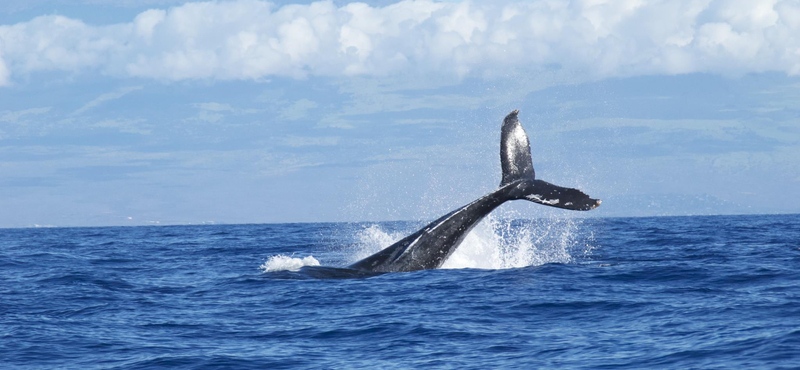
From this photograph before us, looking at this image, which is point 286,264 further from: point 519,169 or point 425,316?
point 425,316

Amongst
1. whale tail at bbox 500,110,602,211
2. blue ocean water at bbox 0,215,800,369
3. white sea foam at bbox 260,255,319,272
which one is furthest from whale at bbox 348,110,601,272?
white sea foam at bbox 260,255,319,272

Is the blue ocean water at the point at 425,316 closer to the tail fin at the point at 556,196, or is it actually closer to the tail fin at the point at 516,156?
the tail fin at the point at 556,196

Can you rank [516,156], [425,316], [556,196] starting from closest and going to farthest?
[425,316] → [556,196] → [516,156]

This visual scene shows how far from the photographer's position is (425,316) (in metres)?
12.6

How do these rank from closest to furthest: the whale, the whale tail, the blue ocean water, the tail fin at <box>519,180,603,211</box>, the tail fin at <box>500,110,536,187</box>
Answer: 1. the blue ocean water
2. the tail fin at <box>519,180,603,211</box>
3. the whale tail
4. the whale
5. the tail fin at <box>500,110,536,187</box>

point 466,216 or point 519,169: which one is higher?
point 519,169

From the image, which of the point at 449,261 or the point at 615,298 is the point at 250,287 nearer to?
the point at 449,261

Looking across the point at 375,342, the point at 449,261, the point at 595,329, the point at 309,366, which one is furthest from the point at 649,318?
the point at 449,261

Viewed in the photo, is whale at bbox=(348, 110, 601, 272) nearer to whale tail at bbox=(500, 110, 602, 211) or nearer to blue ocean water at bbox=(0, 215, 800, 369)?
whale tail at bbox=(500, 110, 602, 211)

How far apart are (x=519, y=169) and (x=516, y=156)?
28 cm

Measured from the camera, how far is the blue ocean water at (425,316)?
10.1 m

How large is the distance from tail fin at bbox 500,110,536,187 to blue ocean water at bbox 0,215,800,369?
6.77 feet

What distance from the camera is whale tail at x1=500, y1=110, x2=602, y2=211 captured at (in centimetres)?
1642

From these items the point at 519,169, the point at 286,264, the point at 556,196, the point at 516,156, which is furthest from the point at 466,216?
the point at 286,264
